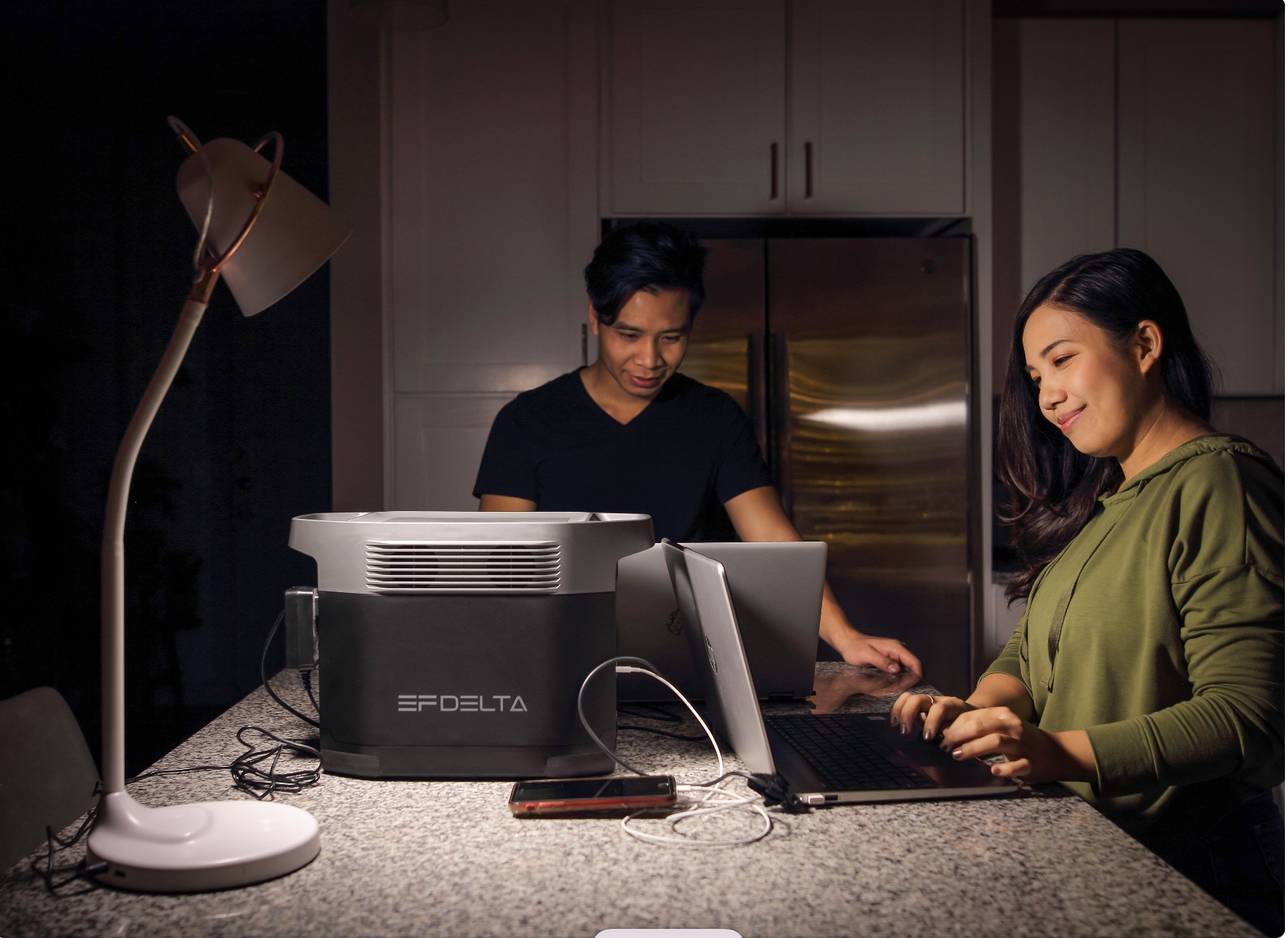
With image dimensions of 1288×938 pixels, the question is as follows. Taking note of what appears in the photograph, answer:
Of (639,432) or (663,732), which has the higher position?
(639,432)

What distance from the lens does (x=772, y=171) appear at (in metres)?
2.41

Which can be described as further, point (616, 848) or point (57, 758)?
point (57, 758)

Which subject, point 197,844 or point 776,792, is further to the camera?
point 776,792

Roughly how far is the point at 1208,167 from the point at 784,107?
1.13 m

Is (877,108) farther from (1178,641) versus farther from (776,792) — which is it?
(776,792)

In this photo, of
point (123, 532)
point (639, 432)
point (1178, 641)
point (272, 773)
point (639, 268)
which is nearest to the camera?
point (123, 532)

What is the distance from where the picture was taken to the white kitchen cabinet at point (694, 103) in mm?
2379

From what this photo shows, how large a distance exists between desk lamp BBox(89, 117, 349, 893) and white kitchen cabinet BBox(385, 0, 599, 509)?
1515mm

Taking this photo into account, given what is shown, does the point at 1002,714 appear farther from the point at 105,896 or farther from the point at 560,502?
the point at 560,502

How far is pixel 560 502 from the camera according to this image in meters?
2.06

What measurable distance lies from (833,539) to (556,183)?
1.15m

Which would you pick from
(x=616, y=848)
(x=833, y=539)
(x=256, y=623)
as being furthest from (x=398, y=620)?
(x=256, y=623)

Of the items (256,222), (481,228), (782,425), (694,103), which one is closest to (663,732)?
(256,222)

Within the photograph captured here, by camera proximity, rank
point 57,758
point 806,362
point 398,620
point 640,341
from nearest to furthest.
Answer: point 398,620 < point 57,758 < point 640,341 < point 806,362
